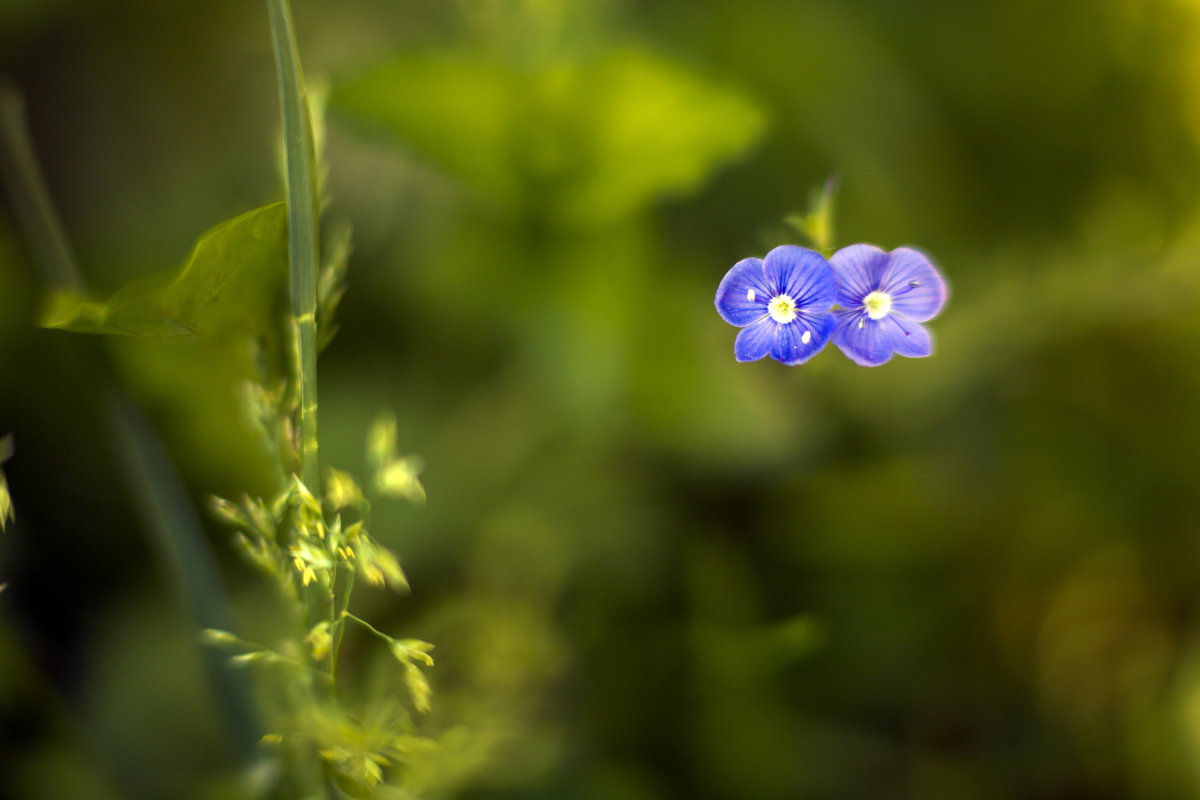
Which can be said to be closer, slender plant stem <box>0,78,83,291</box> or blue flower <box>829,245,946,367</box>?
blue flower <box>829,245,946,367</box>

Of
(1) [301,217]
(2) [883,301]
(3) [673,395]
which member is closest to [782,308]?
(2) [883,301]

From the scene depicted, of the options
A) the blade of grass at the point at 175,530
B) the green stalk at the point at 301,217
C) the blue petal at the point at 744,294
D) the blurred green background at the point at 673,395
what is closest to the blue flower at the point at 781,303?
the blue petal at the point at 744,294

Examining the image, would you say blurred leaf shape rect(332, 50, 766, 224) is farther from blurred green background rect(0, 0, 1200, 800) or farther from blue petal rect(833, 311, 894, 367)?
blue petal rect(833, 311, 894, 367)

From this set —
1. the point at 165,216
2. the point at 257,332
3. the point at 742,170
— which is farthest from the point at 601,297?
the point at 165,216

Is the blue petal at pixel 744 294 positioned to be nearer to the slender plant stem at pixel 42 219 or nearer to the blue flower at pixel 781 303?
the blue flower at pixel 781 303

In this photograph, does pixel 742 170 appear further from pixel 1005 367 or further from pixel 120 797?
pixel 120 797

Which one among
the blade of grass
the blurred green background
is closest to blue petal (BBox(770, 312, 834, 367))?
the blurred green background
